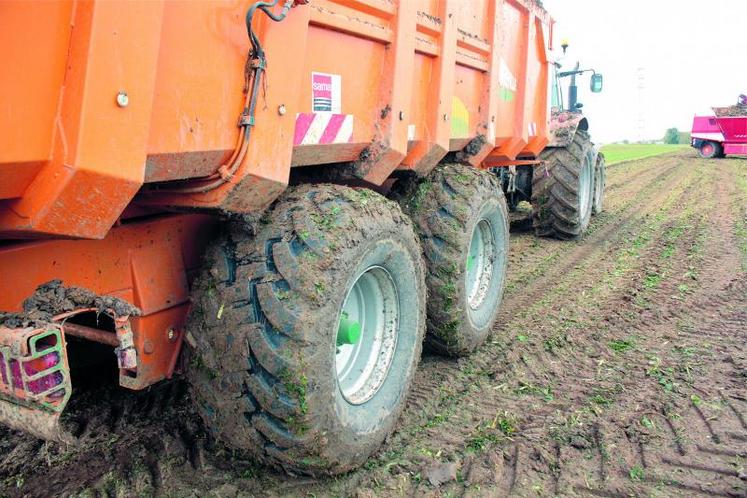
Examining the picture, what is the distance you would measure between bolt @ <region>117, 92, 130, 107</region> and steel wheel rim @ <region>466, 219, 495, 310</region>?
3026mm

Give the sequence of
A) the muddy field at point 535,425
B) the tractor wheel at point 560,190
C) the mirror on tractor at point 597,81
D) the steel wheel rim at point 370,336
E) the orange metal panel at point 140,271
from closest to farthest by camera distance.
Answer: the orange metal panel at point 140,271, the muddy field at point 535,425, the steel wheel rim at point 370,336, the tractor wheel at point 560,190, the mirror on tractor at point 597,81

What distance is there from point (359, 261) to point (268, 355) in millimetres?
531

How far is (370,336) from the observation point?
312cm

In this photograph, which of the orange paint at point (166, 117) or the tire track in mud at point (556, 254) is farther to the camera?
the tire track in mud at point (556, 254)

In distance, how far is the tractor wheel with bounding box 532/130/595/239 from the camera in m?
7.66

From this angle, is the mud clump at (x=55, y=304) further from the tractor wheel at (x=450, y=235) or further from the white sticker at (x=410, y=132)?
the tractor wheel at (x=450, y=235)

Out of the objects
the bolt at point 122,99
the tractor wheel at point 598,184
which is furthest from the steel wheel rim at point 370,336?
the tractor wheel at point 598,184

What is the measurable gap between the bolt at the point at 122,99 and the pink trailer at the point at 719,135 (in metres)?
21.7

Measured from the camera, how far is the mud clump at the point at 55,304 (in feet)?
6.39

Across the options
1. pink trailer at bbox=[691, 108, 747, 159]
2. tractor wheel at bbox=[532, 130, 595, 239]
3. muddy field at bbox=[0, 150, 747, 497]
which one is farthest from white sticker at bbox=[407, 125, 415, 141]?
pink trailer at bbox=[691, 108, 747, 159]

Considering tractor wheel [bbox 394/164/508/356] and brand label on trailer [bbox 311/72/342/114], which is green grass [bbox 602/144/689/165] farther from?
brand label on trailer [bbox 311/72/342/114]

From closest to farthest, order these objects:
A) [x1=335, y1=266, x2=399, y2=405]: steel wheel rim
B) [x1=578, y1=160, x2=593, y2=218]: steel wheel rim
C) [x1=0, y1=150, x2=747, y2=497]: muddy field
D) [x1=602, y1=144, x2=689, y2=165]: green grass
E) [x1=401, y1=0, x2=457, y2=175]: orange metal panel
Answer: [x1=0, y1=150, x2=747, y2=497]: muddy field
[x1=335, y1=266, x2=399, y2=405]: steel wheel rim
[x1=401, y1=0, x2=457, y2=175]: orange metal panel
[x1=578, y1=160, x2=593, y2=218]: steel wheel rim
[x1=602, y1=144, x2=689, y2=165]: green grass

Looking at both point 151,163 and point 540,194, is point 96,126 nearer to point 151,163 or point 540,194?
point 151,163

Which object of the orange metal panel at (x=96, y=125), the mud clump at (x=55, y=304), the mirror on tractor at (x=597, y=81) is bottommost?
the mud clump at (x=55, y=304)
